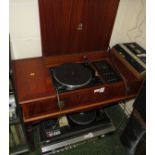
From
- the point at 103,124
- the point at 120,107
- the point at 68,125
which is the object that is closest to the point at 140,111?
the point at 103,124

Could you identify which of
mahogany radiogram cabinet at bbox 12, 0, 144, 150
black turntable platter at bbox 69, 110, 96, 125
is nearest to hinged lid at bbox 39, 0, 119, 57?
mahogany radiogram cabinet at bbox 12, 0, 144, 150

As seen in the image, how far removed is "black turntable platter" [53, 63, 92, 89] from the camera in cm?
104

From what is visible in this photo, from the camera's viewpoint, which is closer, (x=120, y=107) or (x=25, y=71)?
(x=25, y=71)

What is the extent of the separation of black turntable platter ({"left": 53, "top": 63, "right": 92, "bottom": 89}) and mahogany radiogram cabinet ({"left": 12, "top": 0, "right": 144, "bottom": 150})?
5 cm

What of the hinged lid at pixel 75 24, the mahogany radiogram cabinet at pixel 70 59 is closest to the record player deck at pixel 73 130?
the mahogany radiogram cabinet at pixel 70 59

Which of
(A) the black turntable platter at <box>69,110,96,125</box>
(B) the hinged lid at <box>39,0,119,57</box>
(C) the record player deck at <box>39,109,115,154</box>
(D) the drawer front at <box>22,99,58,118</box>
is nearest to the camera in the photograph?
(D) the drawer front at <box>22,99,58,118</box>

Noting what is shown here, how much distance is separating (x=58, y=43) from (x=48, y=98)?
447mm

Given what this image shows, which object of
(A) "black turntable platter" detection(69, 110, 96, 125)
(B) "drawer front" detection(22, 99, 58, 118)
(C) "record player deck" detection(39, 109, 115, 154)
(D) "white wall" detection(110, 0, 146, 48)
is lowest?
(C) "record player deck" detection(39, 109, 115, 154)

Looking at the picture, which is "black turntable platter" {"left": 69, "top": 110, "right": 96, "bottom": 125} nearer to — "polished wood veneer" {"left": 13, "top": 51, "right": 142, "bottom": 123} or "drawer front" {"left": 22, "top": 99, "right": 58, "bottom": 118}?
"polished wood veneer" {"left": 13, "top": 51, "right": 142, "bottom": 123}

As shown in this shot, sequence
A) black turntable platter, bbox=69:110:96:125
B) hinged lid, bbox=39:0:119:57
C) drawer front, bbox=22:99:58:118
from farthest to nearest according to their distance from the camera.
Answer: black turntable platter, bbox=69:110:96:125 → hinged lid, bbox=39:0:119:57 → drawer front, bbox=22:99:58:118

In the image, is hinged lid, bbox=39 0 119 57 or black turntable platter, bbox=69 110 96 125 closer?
hinged lid, bbox=39 0 119 57

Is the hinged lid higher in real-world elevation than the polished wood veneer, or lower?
higher
